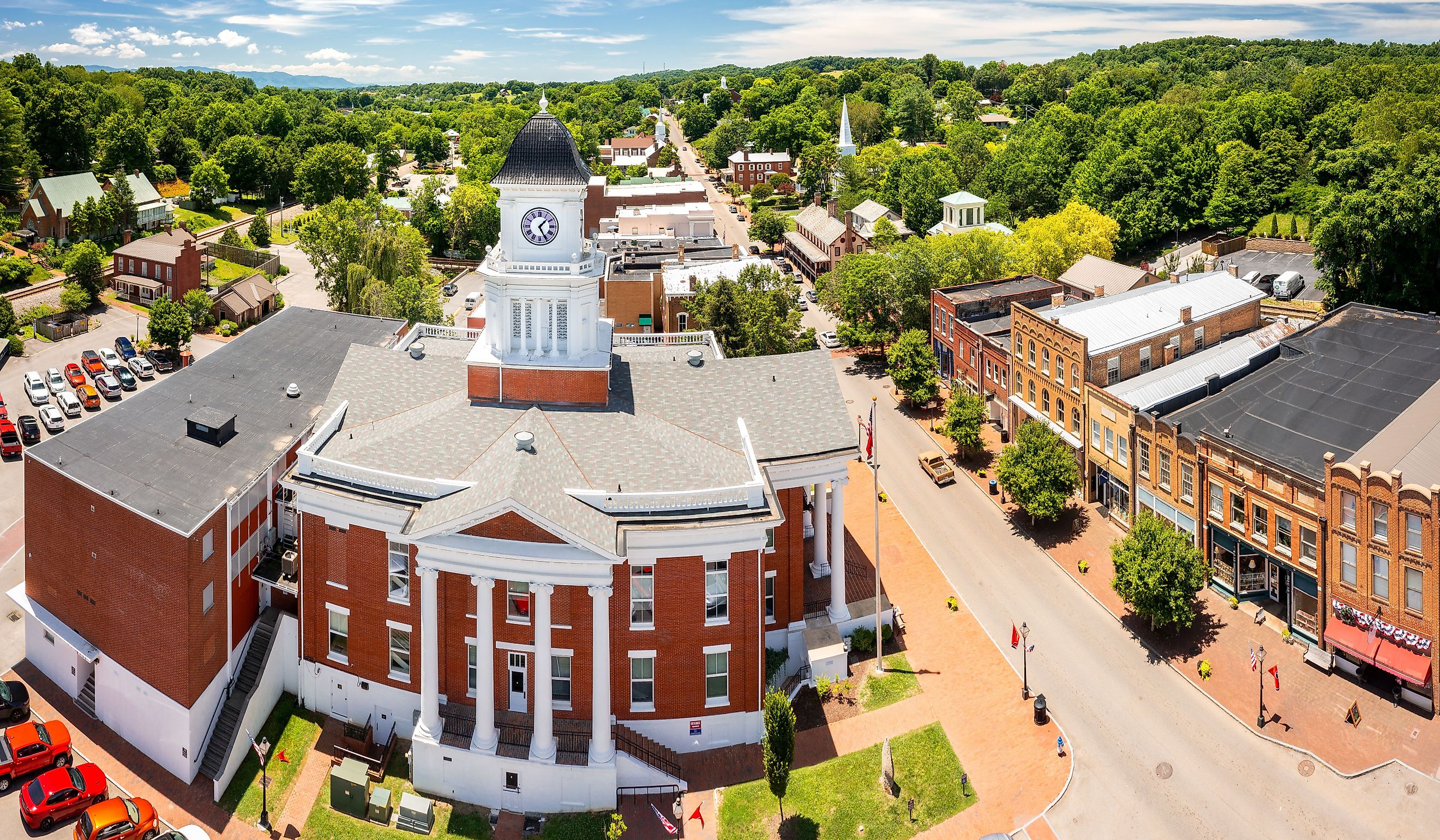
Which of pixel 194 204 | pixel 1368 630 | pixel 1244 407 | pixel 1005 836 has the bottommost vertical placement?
pixel 1005 836

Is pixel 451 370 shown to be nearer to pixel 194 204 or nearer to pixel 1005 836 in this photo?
pixel 1005 836

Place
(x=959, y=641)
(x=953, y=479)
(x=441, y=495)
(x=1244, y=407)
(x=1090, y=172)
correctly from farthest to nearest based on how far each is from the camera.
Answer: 1. (x=1090, y=172)
2. (x=953, y=479)
3. (x=1244, y=407)
4. (x=959, y=641)
5. (x=441, y=495)

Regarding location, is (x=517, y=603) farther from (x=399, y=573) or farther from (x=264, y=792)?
(x=264, y=792)

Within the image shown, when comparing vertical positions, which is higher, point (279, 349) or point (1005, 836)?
point (279, 349)

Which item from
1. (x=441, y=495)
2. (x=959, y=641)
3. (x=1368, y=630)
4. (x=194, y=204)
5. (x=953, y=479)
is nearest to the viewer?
(x=441, y=495)

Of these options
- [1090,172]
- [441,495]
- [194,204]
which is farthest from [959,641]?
[194,204]

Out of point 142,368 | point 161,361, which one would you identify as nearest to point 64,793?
point 142,368

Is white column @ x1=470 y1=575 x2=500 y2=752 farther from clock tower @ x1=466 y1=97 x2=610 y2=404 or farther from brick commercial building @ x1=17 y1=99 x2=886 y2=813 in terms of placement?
clock tower @ x1=466 y1=97 x2=610 y2=404
